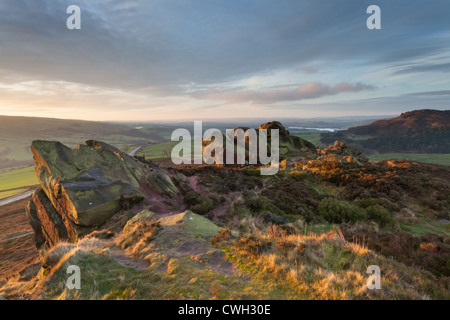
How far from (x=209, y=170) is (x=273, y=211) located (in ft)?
48.8

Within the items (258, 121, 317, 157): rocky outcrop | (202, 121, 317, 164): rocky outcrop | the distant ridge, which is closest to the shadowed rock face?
(202, 121, 317, 164): rocky outcrop

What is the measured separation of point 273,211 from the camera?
14938 mm

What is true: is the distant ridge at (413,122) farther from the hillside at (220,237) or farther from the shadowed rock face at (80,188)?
the shadowed rock face at (80,188)

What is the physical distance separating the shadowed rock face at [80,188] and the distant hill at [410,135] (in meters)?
153

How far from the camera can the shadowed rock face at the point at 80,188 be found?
42.2 feet

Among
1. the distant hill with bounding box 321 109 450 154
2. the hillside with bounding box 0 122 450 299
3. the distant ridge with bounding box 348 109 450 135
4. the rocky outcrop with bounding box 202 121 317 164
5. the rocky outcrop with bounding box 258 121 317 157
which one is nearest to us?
the hillside with bounding box 0 122 450 299

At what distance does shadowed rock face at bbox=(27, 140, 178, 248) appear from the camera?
12.9m

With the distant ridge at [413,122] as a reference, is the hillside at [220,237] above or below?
below

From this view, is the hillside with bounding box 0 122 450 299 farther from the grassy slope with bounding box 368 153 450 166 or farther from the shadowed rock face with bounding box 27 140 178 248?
the grassy slope with bounding box 368 153 450 166

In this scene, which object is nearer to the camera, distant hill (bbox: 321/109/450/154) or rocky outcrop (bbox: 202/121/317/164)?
rocky outcrop (bbox: 202/121/317/164)

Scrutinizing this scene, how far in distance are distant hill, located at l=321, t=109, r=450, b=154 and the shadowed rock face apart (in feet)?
502

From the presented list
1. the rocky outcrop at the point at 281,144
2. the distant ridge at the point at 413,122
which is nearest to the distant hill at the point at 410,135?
the distant ridge at the point at 413,122
